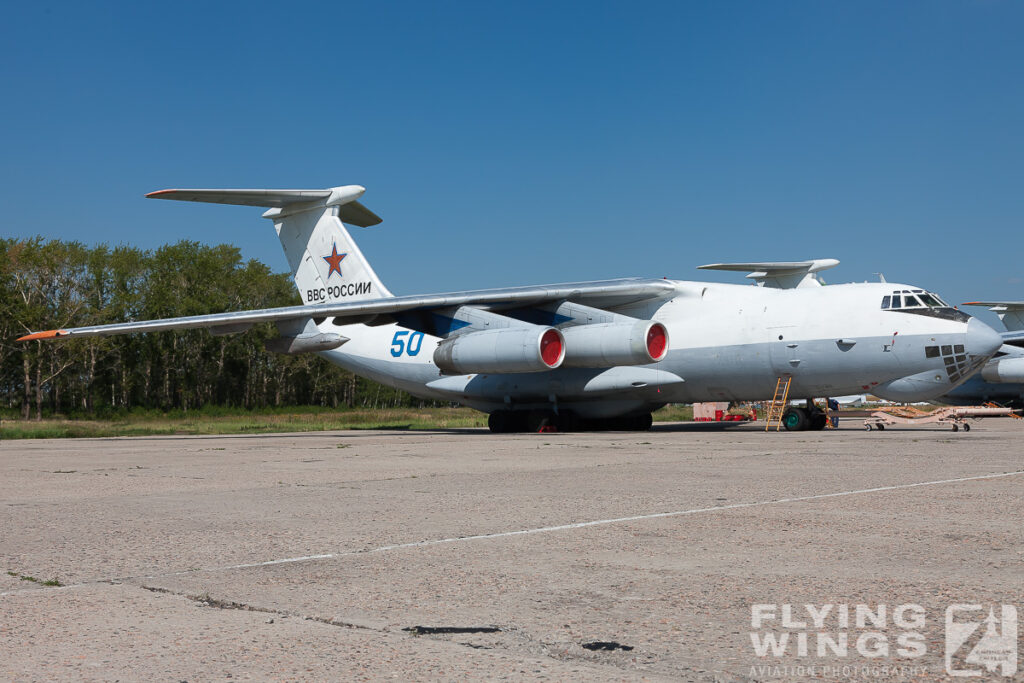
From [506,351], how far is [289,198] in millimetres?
7755

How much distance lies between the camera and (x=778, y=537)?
15.1 ft

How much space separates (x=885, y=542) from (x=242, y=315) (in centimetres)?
1663

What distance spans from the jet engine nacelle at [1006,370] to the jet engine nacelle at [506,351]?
58.4 ft

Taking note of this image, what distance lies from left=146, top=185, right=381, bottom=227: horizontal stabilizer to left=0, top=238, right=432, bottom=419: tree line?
2388 centimetres

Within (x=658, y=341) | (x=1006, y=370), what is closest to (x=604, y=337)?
(x=658, y=341)

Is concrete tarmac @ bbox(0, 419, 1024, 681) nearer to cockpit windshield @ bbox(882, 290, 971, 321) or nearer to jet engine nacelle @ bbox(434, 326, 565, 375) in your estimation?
cockpit windshield @ bbox(882, 290, 971, 321)

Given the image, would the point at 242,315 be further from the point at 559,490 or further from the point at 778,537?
the point at 778,537

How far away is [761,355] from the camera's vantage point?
55.7ft

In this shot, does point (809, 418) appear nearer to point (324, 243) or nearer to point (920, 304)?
point (920, 304)

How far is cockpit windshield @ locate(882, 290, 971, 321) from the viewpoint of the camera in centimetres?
1603

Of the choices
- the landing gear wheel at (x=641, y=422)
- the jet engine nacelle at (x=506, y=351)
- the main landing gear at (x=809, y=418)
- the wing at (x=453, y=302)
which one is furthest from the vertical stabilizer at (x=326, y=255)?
the main landing gear at (x=809, y=418)

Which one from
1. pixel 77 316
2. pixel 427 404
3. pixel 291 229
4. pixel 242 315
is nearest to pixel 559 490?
pixel 242 315

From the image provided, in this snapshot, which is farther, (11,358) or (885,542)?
(11,358)

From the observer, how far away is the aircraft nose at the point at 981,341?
15.6m
